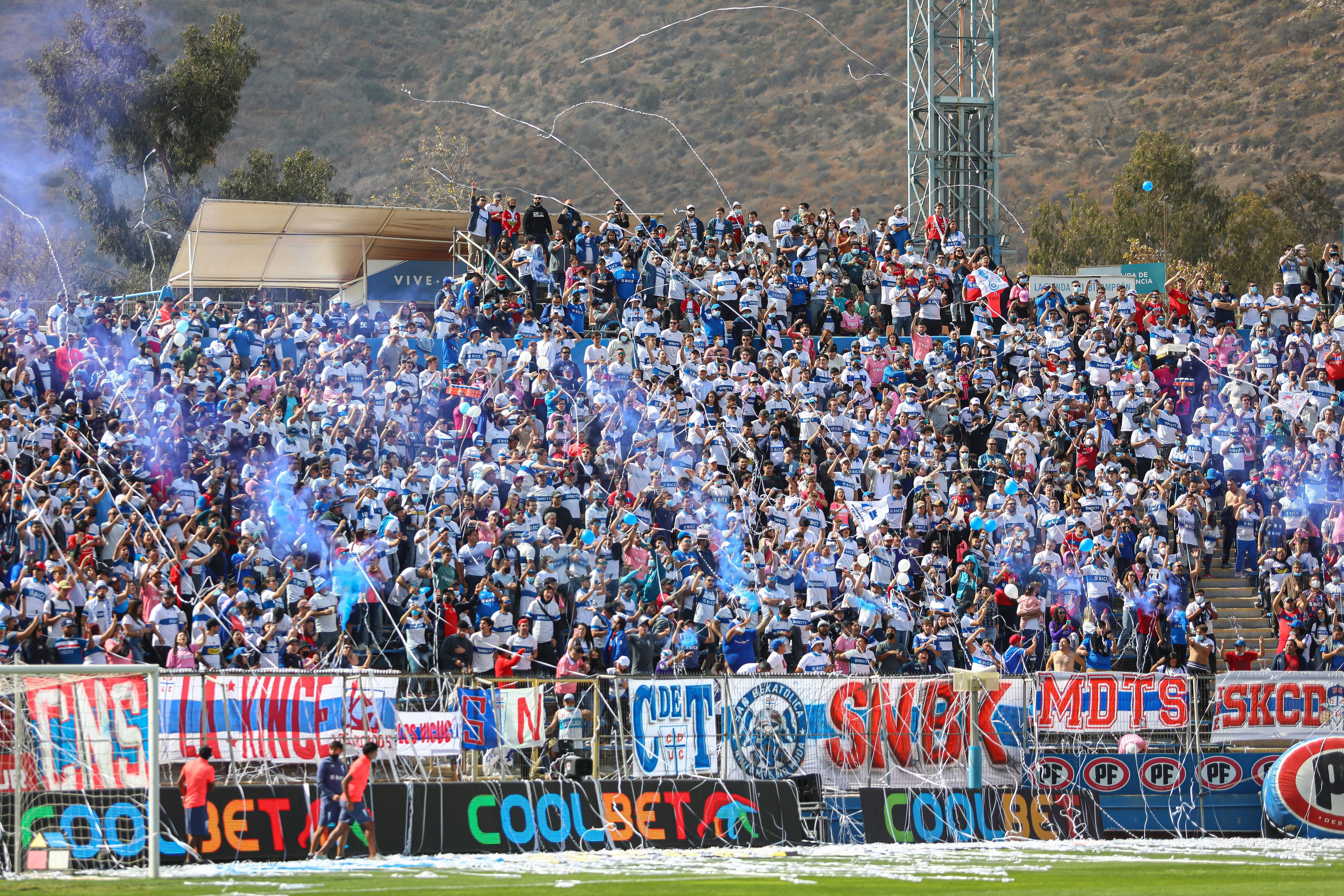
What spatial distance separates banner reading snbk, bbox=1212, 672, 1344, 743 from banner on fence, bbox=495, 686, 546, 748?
8.59m

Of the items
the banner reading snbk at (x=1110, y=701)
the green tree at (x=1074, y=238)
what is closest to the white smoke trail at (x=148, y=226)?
the banner reading snbk at (x=1110, y=701)

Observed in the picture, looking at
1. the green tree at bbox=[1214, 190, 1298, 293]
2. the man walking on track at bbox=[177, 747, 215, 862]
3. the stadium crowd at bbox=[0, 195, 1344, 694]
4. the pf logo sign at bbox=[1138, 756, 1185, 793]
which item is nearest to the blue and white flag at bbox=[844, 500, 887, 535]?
the stadium crowd at bbox=[0, 195, 1344, 694]

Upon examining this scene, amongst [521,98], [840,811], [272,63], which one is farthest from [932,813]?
[272,63]

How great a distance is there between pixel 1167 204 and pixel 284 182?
41.9m

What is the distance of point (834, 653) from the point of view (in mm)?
20688

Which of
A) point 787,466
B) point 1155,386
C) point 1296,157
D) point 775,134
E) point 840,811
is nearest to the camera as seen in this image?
point 840,811

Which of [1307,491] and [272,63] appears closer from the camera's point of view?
[1307,491]

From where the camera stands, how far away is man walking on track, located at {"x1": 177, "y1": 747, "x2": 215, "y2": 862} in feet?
47.2

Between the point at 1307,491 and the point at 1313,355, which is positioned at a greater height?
the point at 1313,355

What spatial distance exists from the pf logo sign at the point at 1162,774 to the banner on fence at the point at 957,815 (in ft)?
4.42

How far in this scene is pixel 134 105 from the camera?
5512 cm

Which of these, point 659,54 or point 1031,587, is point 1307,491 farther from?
point 659,54

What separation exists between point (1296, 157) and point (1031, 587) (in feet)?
244

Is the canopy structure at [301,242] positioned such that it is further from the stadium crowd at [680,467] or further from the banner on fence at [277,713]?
the banner on fence at [277,713]
